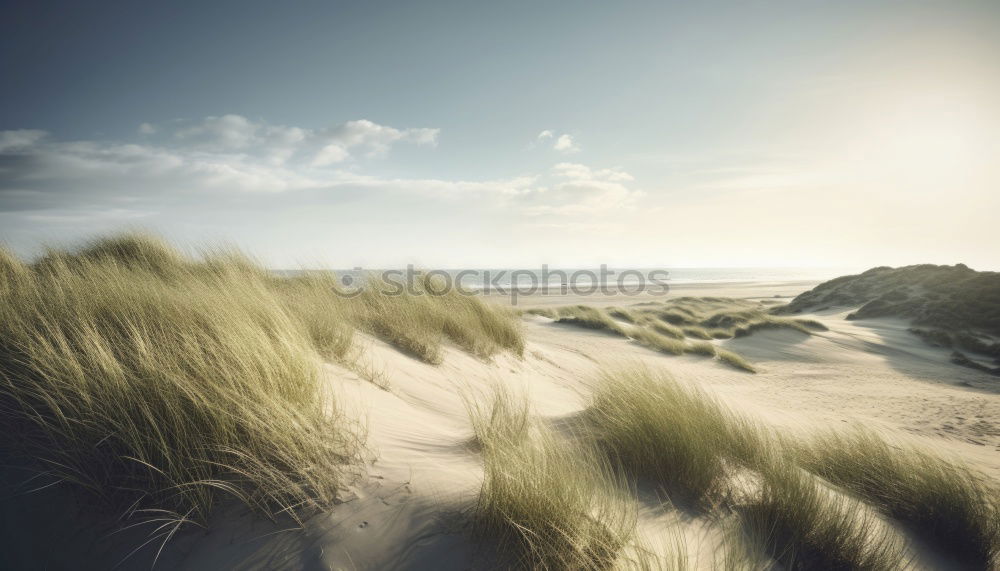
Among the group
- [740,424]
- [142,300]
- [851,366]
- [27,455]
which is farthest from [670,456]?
[851,366]

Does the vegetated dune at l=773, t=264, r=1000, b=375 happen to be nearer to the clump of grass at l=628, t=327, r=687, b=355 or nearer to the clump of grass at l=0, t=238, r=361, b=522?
the clump of grass at l=628, t=327, r=687, b=355

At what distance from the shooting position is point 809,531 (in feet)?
7.16

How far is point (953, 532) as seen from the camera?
2.62m

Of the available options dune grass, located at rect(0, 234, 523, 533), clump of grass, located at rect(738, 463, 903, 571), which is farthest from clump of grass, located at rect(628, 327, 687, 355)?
dune grass, located at rect(0, 234, 523, 533)

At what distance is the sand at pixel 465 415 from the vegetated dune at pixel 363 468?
0.01 meters

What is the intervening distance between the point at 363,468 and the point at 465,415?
150 centimetres

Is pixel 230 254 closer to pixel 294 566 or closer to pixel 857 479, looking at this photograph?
pixel 294 566

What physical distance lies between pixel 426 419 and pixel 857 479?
3.39 meters

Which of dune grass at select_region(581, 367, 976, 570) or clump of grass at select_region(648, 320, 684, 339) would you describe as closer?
dune grass at select_region(581, 367, 976, 570)

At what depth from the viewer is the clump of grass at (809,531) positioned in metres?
2.12

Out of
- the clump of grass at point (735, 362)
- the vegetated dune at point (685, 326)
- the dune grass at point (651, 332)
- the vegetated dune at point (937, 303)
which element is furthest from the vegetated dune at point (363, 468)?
the vegetated dune at point (937, 303)

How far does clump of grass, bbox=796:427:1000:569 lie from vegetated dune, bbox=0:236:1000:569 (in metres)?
0.01

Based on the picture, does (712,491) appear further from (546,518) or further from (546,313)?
(546,313)

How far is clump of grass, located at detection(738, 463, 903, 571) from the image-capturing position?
6.96ft
